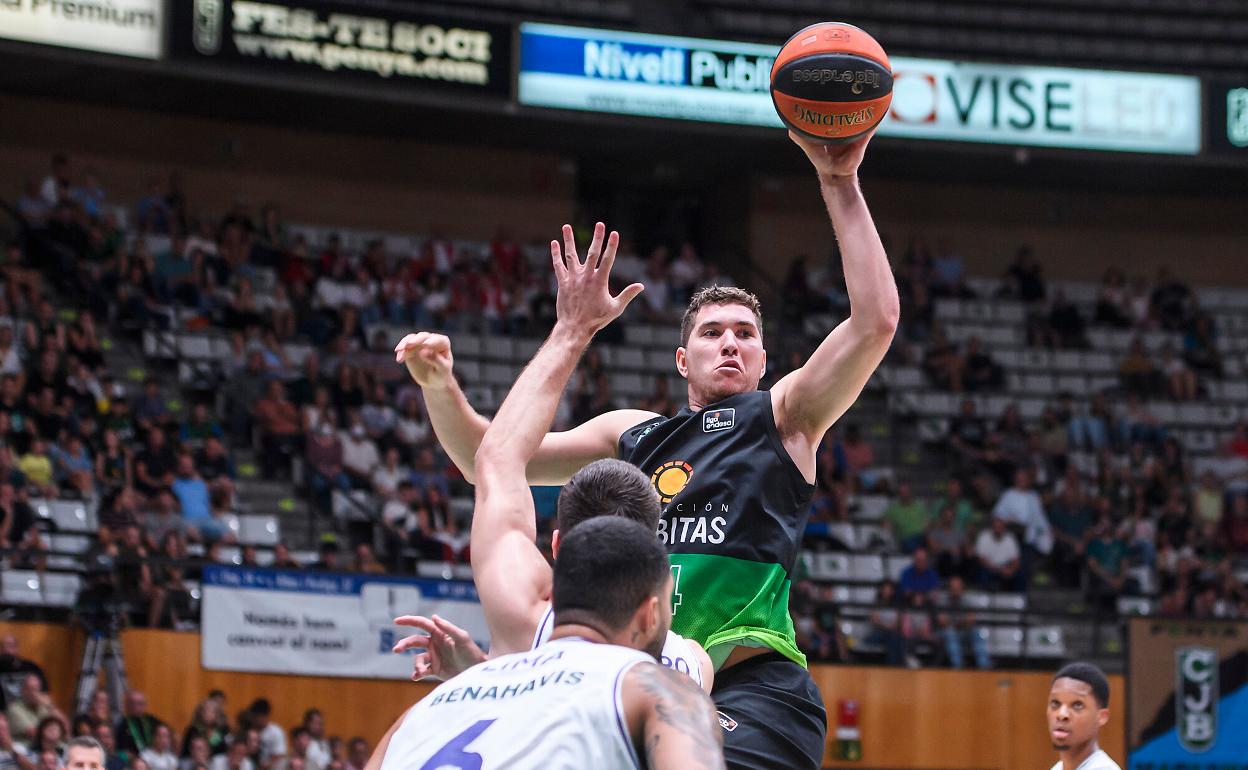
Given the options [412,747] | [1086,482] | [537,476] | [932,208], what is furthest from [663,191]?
[412,747]

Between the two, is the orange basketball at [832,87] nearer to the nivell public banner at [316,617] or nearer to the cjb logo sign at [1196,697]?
the nivell public banner at [316,617]

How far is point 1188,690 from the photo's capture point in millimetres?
17141

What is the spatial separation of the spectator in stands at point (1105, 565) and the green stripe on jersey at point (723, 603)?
14.4 meters

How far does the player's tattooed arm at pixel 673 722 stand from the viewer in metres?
3.30

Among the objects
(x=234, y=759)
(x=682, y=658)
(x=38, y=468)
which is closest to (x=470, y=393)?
(x=38, y=468)

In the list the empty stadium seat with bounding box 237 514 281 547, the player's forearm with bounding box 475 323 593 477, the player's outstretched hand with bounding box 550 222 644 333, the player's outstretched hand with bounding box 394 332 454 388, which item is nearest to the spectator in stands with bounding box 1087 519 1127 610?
the empty stadium seat with bounding box 237 514 281 547

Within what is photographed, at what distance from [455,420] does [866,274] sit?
50.1 inches

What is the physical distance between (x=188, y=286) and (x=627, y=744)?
16.8m

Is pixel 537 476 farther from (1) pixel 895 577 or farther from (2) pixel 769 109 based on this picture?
(2) pixel 769 109

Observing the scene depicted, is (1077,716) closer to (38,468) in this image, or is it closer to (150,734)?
(150,734)

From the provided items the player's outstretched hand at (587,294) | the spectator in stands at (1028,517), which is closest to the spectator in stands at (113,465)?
the spectator in stands at (1028,517)

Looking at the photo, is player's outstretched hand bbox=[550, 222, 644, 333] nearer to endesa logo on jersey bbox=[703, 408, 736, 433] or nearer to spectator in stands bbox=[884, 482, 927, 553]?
endesa logo on jersey bbox=[703, 408, 736, 433]

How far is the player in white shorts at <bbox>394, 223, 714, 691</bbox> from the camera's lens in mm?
3900

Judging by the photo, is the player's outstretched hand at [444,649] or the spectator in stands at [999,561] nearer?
the player's outstretched hand at [444,649]
